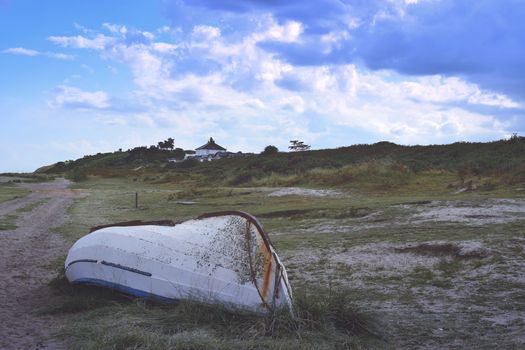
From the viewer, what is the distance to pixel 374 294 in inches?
344

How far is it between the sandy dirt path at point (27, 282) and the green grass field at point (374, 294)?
31cm

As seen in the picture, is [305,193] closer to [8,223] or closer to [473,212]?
[473,212]

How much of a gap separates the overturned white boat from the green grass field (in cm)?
26

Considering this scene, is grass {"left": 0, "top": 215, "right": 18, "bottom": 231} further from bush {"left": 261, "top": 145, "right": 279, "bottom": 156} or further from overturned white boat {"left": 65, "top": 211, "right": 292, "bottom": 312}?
bush {"left": 261, "top": 145, "right": 279, "bottom": 156}

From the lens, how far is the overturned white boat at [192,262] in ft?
22.9

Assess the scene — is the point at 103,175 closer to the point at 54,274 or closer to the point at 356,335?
the point at 54,274

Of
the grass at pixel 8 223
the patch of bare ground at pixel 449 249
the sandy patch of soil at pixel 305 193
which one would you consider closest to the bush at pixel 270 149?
the sandy patch of soil at pixel 305 193

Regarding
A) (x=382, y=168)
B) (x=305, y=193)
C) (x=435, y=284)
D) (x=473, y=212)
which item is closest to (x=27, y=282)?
(x=435, y=284)

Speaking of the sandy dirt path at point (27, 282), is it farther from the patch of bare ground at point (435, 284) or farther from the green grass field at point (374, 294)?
the patch of bare ground at point (435, 284)

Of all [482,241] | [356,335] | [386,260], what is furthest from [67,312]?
[482,241]

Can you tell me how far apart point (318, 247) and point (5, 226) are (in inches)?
399

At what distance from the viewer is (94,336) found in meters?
6.22

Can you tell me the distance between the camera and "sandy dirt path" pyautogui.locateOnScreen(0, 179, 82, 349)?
6.50 metres

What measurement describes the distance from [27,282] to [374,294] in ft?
18.8
